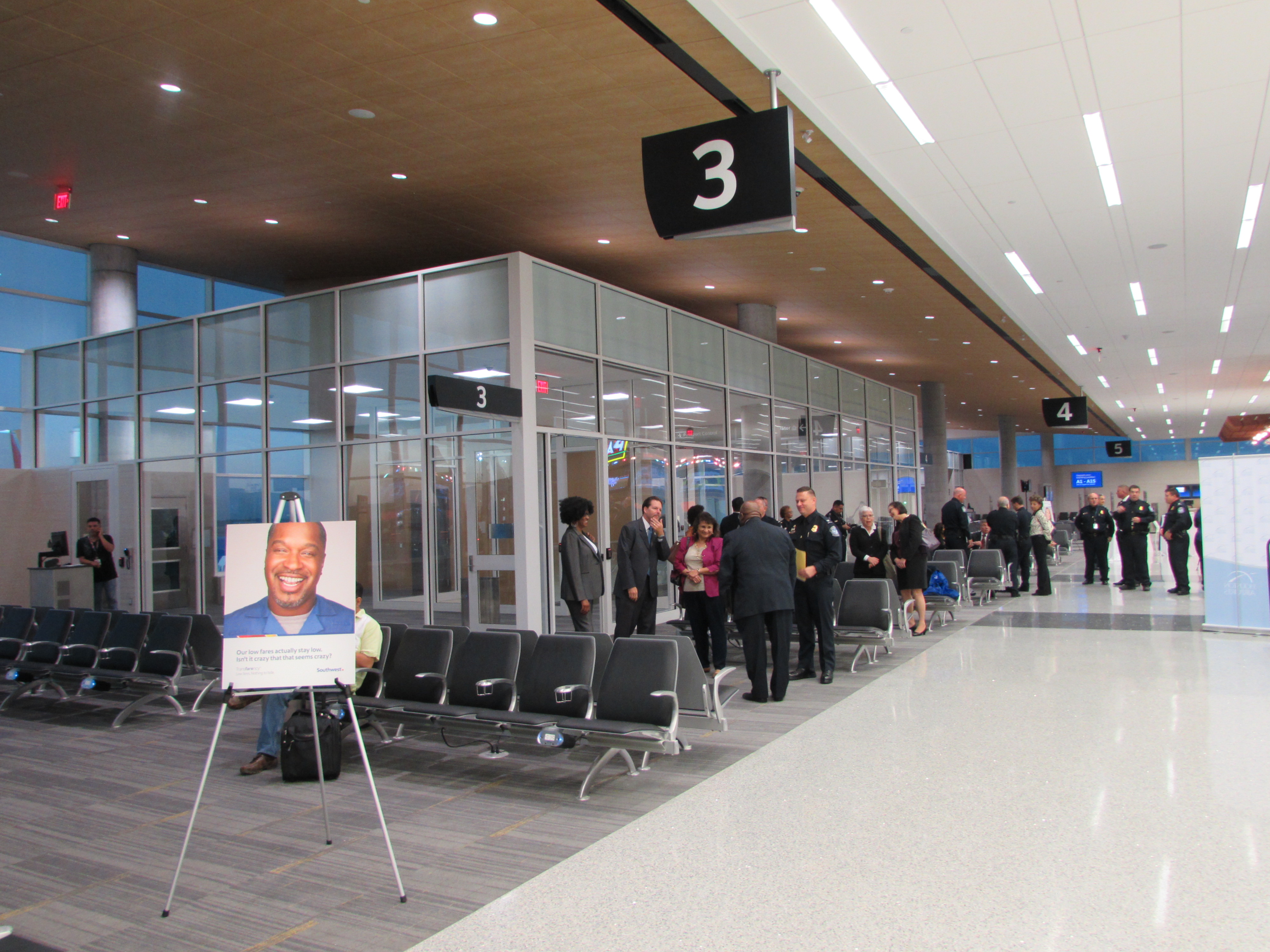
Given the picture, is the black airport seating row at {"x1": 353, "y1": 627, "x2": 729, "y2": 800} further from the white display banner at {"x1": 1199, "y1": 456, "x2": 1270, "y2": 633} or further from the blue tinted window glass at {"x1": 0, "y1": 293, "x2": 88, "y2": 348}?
the blue tinted window glass at {"x1": 0, "y1": 293, "x2": 88, "y2": 348}

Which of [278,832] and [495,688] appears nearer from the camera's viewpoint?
[278,832]

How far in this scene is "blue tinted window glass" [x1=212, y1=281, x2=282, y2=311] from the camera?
49.3 feet

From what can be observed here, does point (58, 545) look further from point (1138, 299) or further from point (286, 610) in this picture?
point (1138, 299)

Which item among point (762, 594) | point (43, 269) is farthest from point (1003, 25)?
point (43, 269)

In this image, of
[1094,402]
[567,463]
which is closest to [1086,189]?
[567,463]

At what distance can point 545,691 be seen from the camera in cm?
535

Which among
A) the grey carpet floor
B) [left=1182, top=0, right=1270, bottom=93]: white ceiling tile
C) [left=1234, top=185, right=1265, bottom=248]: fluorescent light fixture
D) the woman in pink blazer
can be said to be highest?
[left=1234, top=185, right=1265, bottom=248]: fluorescent light fixture

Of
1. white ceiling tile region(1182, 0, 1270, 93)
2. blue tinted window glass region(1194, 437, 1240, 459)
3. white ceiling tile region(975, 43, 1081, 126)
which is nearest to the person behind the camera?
white ceiling tile region(1182, 0, 1270, 93)

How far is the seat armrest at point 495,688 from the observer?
5.41 m

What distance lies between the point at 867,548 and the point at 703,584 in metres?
2.60

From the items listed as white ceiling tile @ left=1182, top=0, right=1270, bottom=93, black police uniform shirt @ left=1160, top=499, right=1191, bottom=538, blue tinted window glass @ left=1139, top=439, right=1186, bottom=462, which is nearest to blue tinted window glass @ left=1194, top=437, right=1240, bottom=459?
blue tinted window glass @ left=1139, top=439, right=1186, bottom=462

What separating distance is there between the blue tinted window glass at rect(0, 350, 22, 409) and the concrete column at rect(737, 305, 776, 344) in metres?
12.0

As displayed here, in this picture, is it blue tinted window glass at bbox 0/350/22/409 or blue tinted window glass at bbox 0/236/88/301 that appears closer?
blue tinted window glass at bbox 0/236/88/301

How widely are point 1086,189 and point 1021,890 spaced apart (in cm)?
843
